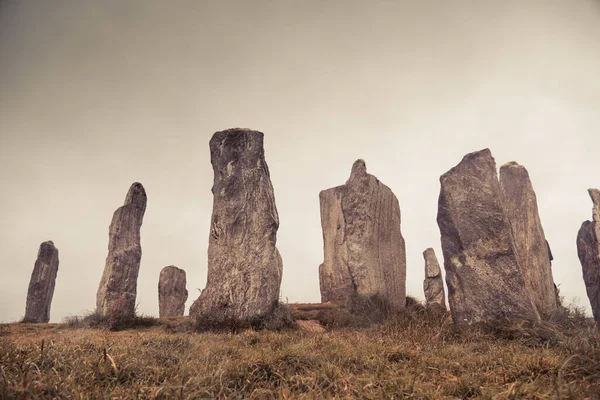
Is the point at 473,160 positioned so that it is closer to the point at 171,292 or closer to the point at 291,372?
the point at 291,372

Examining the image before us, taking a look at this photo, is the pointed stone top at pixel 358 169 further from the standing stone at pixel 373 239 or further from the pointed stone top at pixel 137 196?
the pointed stone top at pixel 137 196

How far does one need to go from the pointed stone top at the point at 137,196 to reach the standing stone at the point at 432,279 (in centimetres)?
1567

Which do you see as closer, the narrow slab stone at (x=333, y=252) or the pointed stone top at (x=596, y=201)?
the pointed stone top at (x=596, y=201)

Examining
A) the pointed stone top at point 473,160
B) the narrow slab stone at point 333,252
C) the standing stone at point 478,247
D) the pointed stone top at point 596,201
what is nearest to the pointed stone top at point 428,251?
the narrow slab stone at point 333,252

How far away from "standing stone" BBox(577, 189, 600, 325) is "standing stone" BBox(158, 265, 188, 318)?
747 inches

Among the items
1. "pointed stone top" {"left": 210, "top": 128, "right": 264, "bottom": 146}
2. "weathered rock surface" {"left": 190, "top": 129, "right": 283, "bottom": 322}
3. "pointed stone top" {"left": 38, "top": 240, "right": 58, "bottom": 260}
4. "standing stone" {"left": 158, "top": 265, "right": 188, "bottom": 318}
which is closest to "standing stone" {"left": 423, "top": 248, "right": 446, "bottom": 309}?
"standing stone" {"left": 158, "top": 265, "right": 188, "bottom": 318}

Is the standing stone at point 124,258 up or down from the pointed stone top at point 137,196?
down

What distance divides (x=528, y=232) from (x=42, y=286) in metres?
22.8

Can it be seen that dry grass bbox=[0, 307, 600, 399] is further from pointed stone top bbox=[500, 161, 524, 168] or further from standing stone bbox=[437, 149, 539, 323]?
pointed stone top bbox=[500, 161, 524, 168]

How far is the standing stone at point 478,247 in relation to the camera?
7758 mm

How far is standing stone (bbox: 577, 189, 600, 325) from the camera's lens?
14094 millimetres

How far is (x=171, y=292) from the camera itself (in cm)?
2064

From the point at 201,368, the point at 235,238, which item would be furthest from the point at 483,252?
the point at 201,368

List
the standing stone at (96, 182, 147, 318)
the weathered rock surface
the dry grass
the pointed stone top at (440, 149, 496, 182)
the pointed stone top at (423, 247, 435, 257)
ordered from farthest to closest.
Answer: the pointed stone top at (423, 247, 435, 257), the standing stone at (96, 182, 147, 318), the pointed stone top at (440, 149, 496, 182), the weathered rock surface, the dry grass
